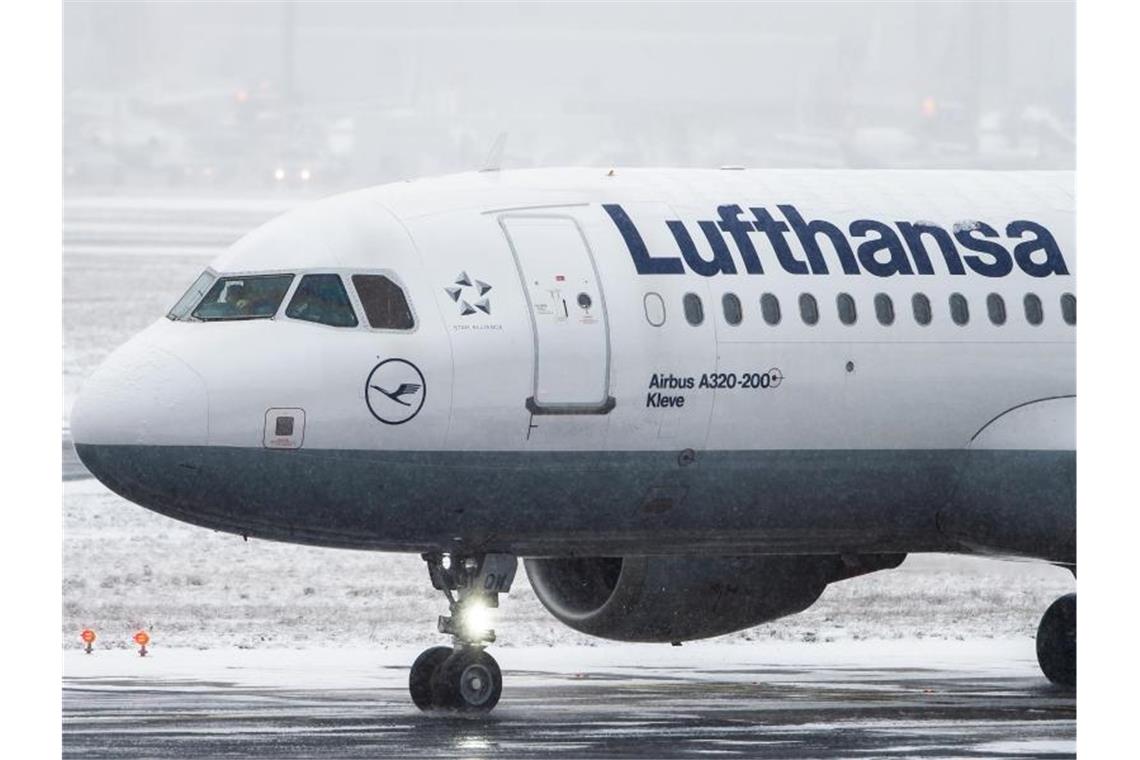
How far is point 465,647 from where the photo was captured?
18.2m

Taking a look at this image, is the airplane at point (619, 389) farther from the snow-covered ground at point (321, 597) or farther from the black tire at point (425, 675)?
the snow-covered ground at point (321, 597)

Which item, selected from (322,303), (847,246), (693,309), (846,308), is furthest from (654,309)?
(322,303)

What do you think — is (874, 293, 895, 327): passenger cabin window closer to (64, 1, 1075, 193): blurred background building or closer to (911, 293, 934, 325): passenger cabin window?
(911, 293, 934, 325): passenger cabin window

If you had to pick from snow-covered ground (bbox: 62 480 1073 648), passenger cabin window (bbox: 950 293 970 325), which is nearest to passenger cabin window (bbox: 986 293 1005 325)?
passenger cabin window (bbox: 950 293 970 325)

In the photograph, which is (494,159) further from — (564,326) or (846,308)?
(846,308)

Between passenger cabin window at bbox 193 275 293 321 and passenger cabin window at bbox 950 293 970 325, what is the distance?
4783 millimetres

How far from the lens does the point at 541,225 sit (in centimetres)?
1836

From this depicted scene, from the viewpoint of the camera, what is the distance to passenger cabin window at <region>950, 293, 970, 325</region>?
19.2 meters

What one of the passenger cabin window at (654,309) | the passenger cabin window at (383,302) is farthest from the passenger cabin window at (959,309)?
the passenger cabin window at (383,302)

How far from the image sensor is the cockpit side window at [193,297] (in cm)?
1795

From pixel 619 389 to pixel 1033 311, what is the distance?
346 centimetres

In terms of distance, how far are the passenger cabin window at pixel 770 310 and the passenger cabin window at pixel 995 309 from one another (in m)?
1.74
